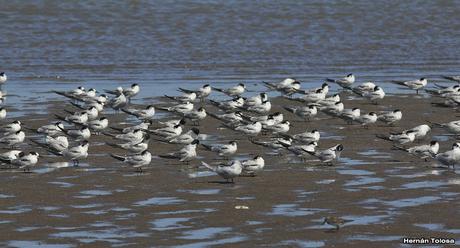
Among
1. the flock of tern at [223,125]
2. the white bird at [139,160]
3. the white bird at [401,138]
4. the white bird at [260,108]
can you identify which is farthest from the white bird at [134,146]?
the white bird at [260,108]

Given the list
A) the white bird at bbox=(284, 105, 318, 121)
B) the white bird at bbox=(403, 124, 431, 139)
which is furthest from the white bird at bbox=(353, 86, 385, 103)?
the white bird at bbox=(403, 124, 431, 139)

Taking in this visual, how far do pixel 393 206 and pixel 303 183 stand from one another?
2482 mm

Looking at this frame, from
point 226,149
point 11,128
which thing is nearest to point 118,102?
point 11,128

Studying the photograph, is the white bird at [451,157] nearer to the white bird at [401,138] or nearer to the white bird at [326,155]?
the white bird at [326,155]

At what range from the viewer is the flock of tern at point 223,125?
20.5 meters

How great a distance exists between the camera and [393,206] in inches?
651

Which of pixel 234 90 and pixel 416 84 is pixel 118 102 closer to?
pixel 234 90

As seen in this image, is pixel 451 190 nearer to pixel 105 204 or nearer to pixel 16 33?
pixel 105 204

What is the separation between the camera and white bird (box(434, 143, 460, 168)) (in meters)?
19.6

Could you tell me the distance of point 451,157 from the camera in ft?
64.7

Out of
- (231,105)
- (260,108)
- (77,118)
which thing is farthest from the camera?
(260,108)

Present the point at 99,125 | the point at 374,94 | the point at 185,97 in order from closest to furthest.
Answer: the point at 99,125
the point at 185,97
the point at 374,94

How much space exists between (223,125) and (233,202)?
9092 mm

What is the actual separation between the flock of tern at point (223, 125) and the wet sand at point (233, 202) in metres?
0.24
